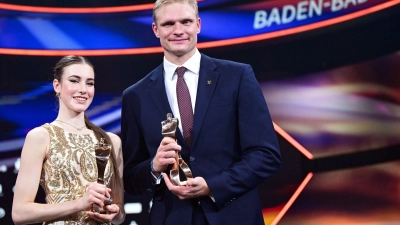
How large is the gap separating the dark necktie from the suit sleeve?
19 centimetres

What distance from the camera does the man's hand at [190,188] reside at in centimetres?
196

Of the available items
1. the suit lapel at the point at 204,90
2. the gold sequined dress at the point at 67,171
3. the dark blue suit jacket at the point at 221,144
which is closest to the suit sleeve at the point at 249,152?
the dark blue suit jacket at the point at 221,144

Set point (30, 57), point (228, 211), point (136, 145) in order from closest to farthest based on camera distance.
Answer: point (228, 211) < point (136, 145) < point (30, 57)

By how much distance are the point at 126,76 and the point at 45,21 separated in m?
0.70

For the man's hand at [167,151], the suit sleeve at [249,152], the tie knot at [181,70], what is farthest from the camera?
the tie knot at [181,70]

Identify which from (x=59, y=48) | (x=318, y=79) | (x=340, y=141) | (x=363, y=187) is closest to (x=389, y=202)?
(x=363, y=187)

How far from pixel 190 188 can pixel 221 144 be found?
270 millimetres

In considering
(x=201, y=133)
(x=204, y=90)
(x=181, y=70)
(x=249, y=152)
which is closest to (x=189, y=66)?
(x=181, y=70)

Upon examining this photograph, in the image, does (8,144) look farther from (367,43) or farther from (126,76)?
(367,43)

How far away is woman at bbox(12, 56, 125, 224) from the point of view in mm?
2229

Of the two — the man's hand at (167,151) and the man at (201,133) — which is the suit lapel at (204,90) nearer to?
the man at (201,133)

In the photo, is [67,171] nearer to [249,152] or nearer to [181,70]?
[181,70]

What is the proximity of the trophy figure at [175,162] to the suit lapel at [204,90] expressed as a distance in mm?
164

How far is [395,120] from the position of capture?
11.6ft
